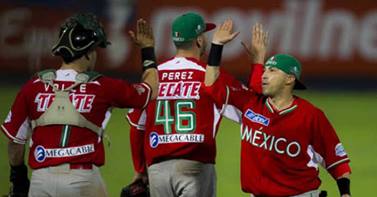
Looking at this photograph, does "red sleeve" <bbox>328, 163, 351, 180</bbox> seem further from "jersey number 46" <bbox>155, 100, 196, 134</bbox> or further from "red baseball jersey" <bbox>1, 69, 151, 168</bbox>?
"red baseball jersey" <bbox>1, 69, 151, 168</bbox>

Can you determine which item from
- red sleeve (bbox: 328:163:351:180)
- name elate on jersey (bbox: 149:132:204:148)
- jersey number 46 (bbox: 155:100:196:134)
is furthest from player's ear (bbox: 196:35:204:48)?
red sleeve (bbox: 328:163:351:180)

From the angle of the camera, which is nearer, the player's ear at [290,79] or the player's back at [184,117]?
the player's ear at [290,79]

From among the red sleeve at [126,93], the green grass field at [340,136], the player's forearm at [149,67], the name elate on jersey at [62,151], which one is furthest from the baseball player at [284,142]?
the green grass field at [340,136]

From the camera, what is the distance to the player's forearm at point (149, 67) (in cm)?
691

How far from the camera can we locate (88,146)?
21.7 ft

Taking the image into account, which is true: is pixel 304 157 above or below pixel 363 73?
above

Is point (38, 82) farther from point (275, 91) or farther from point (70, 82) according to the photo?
point (275, 91)

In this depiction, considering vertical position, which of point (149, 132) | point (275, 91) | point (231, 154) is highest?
point (275, 91)

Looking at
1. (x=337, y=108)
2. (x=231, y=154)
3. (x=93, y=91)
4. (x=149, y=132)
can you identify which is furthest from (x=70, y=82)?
(x=337, y=108)

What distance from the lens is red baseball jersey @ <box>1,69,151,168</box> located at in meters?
6.59

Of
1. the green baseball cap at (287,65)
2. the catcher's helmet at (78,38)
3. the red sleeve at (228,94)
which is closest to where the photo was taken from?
the catcher's helmet at (78,38)

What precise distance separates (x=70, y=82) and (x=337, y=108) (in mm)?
7771

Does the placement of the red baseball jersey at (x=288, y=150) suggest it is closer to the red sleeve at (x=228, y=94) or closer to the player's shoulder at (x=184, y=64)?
the red sleeve at (x=228, y=94)

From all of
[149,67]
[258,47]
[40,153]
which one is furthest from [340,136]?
[40,153]
